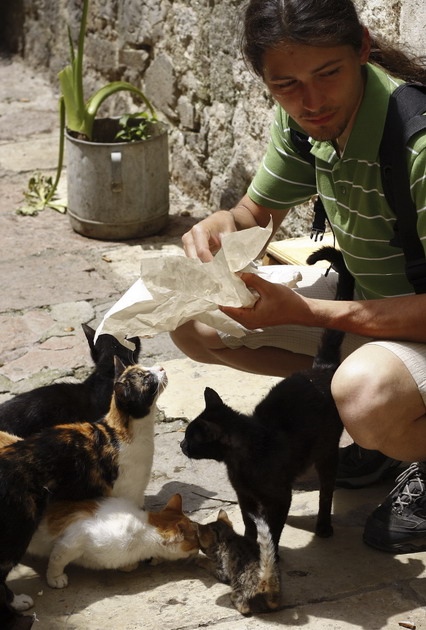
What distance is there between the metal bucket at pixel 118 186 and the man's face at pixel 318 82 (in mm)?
2988

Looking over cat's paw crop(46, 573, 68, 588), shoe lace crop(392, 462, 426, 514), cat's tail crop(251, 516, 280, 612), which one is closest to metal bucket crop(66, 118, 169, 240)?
shoe lace crop(392, 462, 426, 514)

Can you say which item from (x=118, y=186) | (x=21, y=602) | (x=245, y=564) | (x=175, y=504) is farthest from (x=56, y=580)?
(x=118, y=186)

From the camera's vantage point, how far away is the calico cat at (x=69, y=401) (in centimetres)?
307

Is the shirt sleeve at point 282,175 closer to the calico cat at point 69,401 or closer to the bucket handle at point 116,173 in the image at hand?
the calico cat at point 69,401

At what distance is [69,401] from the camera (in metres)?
3.22

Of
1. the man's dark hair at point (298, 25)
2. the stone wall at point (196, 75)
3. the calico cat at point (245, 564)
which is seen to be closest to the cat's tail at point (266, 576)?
the calico cat at point (245, 564)

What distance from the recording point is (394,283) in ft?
9.04

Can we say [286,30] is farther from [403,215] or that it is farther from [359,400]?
[359,400]

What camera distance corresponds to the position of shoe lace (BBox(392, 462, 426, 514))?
2.84 meters

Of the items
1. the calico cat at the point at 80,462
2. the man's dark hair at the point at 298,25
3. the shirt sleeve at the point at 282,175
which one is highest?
the man's dark hair at the point at 298,25

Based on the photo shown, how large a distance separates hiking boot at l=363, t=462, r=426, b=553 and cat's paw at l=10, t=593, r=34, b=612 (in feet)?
3.54

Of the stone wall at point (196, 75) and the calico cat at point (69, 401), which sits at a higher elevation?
the stone wall at point (196, 75)

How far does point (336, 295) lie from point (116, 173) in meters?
2.71

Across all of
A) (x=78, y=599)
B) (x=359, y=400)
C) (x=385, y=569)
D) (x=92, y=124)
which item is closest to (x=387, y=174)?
(x=359, y=400)
